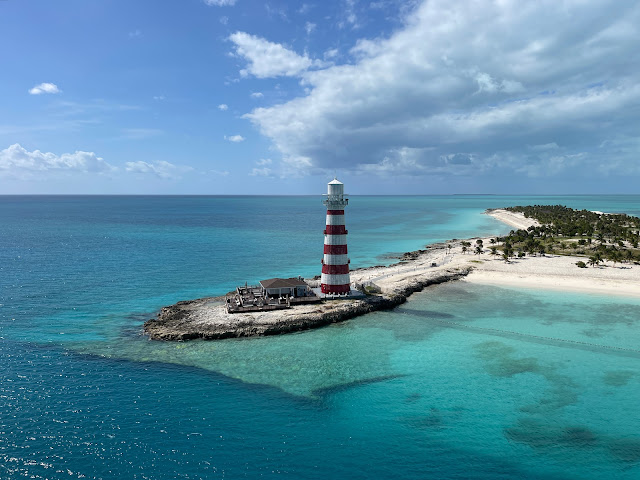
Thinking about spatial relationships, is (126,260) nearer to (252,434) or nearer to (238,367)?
(238,367)

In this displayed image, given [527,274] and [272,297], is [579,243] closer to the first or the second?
[527,274]

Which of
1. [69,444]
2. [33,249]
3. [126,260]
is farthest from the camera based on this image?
[33,249]

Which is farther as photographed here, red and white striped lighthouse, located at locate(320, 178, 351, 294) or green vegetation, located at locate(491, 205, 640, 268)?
green vegetation, located at locate(491, 205, 640, 268)

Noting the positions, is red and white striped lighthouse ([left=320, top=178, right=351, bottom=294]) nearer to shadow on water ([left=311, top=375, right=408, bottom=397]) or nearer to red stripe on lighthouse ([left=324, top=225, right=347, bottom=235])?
red stripe on lighthouse ([left=324, top=225, right=347, bottom=235])

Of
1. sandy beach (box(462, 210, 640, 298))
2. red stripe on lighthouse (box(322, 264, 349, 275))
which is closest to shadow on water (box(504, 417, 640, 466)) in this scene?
red stripe on lighthouse (box(322, 264, 349, 275))

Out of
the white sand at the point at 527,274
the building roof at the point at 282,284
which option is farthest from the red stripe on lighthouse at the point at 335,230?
the white sand at the point at 527,274

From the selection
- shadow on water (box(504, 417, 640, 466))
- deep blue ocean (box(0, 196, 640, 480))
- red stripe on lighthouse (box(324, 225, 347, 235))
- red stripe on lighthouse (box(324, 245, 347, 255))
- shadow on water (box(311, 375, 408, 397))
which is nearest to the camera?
deep blue ocean (box(0, 196, 640, 480))

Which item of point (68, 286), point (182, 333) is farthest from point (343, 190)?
point (68, 286)
